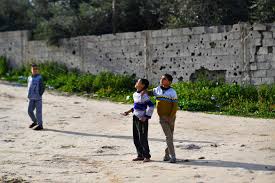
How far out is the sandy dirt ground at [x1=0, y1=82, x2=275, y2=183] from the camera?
7391mm

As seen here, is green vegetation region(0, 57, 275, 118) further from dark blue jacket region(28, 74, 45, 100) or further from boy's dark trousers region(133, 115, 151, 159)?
boy's dark trousers region(133, 115, 151, 159)

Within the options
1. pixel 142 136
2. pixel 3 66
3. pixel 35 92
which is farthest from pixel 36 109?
pixel 3 66

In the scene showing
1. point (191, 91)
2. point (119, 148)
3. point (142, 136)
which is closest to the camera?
point (142, 136)

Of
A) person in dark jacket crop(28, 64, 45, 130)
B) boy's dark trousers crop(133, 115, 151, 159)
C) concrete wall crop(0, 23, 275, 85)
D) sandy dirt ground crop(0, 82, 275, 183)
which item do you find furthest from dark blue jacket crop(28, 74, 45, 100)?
concrete wall crop(0, 23, 275, 85)

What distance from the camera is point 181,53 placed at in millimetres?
16219

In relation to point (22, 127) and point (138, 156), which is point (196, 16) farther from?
point (138, 156)

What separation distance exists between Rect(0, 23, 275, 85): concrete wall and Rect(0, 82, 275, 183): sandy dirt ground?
9.22 ft

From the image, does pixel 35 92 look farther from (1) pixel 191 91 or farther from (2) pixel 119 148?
(1) pixel 191 91

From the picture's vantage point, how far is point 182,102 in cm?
1395

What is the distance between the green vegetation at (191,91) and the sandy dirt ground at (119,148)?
3.10ft

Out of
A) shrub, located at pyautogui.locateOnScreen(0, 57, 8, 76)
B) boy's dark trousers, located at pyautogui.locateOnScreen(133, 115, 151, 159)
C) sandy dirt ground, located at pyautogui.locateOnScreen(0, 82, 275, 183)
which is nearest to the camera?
sandy dirt ground, located at pyautogui.locateOnScreen(0, 82, 275, 183)

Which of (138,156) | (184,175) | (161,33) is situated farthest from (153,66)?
(184,175)

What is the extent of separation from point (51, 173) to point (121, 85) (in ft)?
29.7

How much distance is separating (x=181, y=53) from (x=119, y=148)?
7.30 meters
